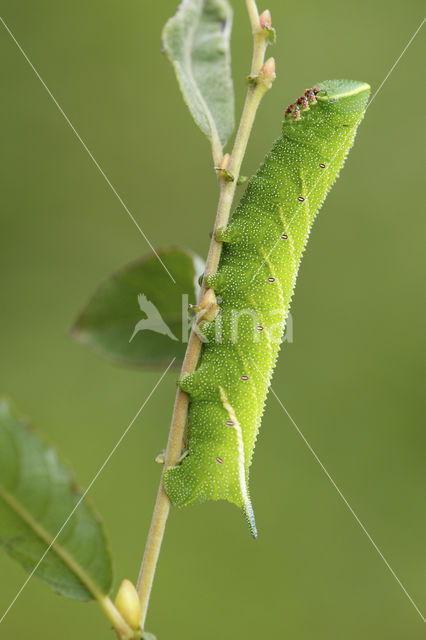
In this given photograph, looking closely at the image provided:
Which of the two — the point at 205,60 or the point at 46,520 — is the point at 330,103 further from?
the point at 46,520

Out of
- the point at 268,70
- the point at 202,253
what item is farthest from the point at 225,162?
the point at 202,253

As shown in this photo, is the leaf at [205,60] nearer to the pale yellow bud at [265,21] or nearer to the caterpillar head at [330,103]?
the pale yellow bud at [265,21]

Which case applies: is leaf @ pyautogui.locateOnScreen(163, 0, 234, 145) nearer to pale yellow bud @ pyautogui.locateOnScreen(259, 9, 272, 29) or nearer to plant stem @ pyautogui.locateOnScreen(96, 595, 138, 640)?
pale yellow bud @ pyautogui.locateOnScreen(259, 9, 272, 29)

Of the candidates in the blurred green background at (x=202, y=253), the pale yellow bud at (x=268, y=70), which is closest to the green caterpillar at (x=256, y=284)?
the pale yellow bud at (x=268, y=70)

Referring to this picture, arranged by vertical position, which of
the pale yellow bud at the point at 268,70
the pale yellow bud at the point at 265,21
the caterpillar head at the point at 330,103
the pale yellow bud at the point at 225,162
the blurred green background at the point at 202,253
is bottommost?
the blurred green background at the point at 202,253

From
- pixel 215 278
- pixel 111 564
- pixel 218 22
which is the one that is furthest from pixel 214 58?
pixel 111 564
